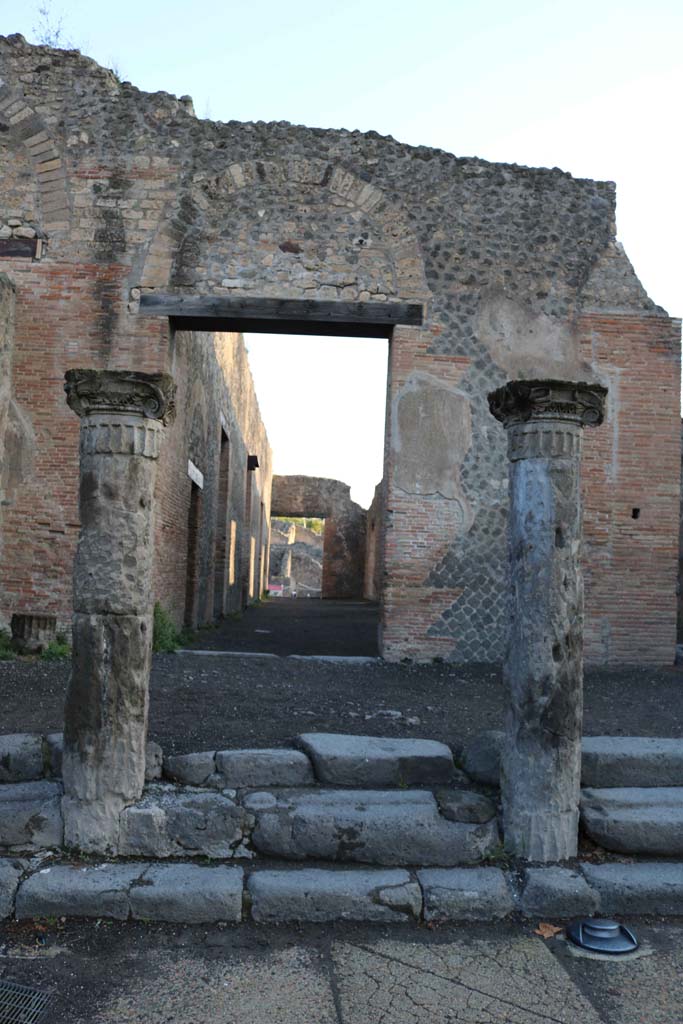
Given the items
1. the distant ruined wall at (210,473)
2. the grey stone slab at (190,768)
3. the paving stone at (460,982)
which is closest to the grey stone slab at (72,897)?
the grey stone slab at (190,768)

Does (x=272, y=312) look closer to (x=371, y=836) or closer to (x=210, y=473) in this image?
(x=210, y=473)

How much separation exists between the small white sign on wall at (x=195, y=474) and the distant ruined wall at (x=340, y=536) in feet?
51.4

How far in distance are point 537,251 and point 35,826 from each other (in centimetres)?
778

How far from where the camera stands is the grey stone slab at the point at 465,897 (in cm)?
365

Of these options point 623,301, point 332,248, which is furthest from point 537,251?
point 332,248

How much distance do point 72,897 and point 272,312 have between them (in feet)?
21.2

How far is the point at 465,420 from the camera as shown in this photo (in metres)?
8.97

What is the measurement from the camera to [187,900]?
11.7ft

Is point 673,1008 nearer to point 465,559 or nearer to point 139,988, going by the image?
point 139,988

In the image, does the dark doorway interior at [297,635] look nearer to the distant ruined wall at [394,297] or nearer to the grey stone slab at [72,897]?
the distant ruined wall at [394,297]

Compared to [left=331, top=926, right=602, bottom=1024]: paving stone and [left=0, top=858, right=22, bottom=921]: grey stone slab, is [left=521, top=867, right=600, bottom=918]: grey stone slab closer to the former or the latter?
[left=331, top=926, right=602, bottom=1024]: paving stone

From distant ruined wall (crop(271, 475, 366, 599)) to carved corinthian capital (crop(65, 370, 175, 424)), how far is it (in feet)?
78.0

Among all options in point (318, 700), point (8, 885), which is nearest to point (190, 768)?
point (8, 885)

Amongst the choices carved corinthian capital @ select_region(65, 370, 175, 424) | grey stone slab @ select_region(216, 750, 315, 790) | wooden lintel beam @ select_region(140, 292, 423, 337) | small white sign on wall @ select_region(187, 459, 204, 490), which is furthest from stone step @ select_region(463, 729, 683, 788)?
small white sign on wall @ select_region(187, 459, 204, 490)
